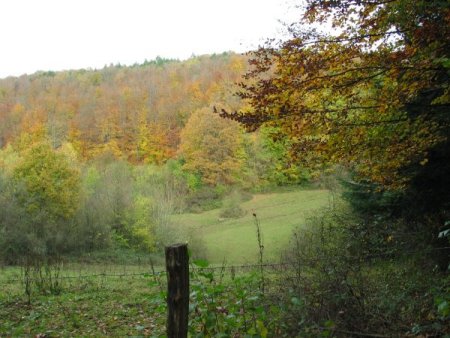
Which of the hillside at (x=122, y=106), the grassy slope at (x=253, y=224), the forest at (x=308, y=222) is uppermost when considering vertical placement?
the hillside at (x=122, y=106)

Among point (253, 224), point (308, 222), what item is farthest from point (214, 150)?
point (308, 222)

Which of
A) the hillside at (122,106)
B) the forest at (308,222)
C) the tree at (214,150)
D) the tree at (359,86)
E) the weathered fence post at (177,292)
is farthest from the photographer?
the hillside at (122,106)

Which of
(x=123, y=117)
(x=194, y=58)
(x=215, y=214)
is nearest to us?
(x=215, y=214)

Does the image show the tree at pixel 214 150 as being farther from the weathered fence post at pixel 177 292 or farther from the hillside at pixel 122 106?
the weathered fence post at pixel 177 292

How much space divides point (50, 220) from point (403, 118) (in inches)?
1135

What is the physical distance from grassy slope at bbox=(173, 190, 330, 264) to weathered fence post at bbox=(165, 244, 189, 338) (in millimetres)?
23963

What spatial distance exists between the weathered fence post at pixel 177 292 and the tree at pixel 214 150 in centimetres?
4683

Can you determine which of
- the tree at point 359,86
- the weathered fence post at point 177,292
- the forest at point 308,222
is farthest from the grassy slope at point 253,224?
the weathered fence post at point 177,292

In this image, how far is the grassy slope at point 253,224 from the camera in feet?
104

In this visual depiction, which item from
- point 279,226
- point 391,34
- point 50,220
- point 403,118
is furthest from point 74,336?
point 279,226

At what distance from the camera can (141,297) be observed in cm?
1090

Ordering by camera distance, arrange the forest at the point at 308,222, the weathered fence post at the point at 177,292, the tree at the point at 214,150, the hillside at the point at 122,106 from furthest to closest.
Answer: the hillside at the point at 122,106 < the tree at the point at 214,150 < the forest at the point at 308,222 < the weathered fence post at the point at 177,292

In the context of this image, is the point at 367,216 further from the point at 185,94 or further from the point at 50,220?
the point at 185,94

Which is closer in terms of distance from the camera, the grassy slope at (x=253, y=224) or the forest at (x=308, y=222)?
the forest at (x=308, y=222)
